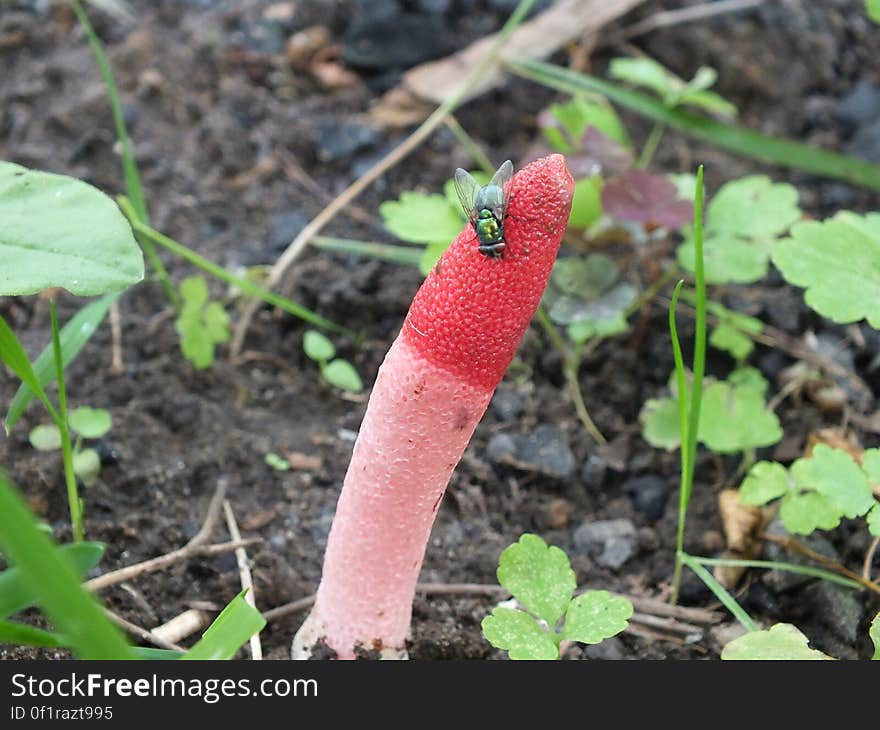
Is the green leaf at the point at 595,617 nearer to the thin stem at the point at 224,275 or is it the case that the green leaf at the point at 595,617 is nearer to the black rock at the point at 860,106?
the thin stem at the point at 224,275

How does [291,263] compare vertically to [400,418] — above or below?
below

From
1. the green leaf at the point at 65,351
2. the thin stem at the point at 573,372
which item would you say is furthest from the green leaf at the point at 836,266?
the green leaf at the point at 65,351

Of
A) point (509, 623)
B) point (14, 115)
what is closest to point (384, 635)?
point (509, 623)

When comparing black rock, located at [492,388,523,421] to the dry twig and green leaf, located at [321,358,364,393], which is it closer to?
green leaf, located at [321,358,364,393]

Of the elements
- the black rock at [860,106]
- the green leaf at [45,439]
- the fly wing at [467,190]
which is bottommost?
the green leaf at [45,439]

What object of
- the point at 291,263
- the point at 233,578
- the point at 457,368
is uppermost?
the point at 457,368

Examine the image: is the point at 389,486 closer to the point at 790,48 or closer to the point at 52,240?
the point at 52,240

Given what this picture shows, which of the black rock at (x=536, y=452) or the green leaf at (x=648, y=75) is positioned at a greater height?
the green leaf at (x=648, y=75)

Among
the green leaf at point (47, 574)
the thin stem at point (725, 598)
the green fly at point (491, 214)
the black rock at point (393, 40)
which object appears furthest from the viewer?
the black rock at point (393, 40)
